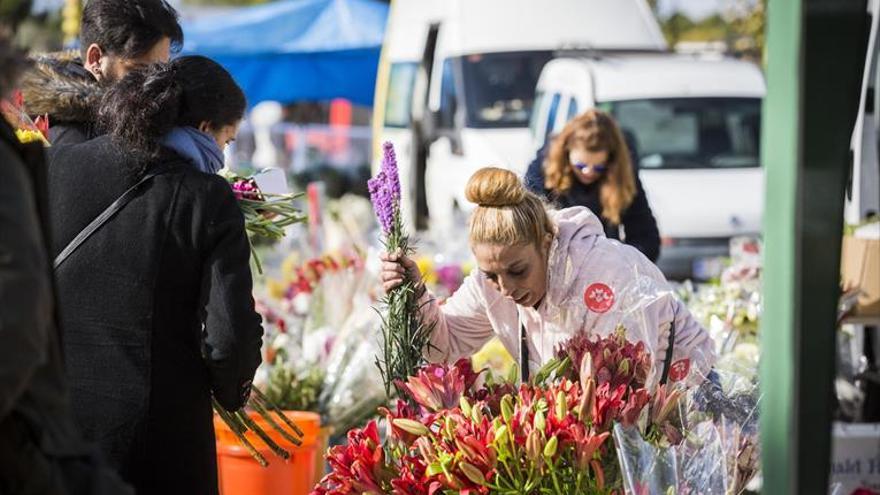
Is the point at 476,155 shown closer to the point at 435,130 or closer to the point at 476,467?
the point at 435,130

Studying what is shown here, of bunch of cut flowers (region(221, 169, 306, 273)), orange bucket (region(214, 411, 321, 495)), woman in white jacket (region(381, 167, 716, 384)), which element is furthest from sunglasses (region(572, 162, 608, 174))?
woman in white jacket (region(381, 167, 716, 384))

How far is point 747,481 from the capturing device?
9.82 ft

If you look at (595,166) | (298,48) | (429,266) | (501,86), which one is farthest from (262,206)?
(298,48)

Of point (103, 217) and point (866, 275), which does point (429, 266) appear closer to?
point (866, 275)

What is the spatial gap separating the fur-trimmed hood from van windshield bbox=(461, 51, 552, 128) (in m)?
8.06

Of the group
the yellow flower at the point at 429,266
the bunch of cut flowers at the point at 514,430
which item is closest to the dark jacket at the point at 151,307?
the bunch of cut flowers at the point at 514,430

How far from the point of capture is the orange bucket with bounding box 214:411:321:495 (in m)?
4.36

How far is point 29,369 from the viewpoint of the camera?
2.00m

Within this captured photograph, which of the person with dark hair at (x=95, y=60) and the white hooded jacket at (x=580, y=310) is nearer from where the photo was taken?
the white hooded jacket at (x=580, y=310)

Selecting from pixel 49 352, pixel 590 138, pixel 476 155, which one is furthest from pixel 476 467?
pixel 476 155

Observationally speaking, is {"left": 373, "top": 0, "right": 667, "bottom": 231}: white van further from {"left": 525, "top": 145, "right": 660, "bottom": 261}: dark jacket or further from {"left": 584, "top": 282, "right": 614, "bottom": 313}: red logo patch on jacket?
{"left": 584, "top": 282, "right": 614, "bottom": 313}: red logo patch on jacket

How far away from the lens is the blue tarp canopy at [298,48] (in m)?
15.6

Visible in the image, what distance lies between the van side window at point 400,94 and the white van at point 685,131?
3.35 metres

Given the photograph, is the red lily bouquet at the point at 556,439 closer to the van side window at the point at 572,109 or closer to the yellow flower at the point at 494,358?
the yellow flower at the point at 494,358
